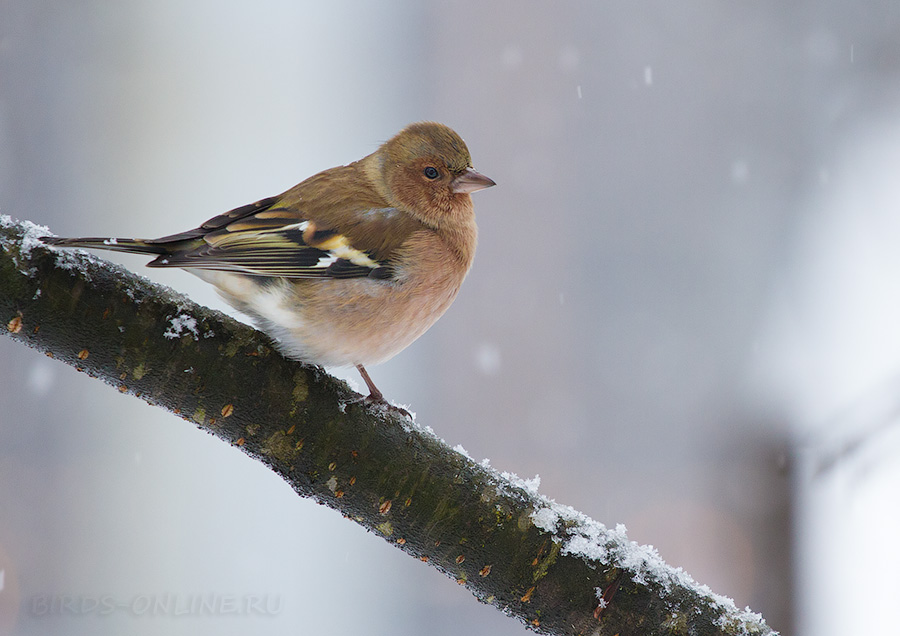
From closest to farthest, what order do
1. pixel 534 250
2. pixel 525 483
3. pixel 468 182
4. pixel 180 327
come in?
pixel 180 327 < pixel 525 483 < pixel 468 182 < pixel 534 250

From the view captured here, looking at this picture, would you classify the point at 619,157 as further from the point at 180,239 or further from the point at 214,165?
the point at 180,239

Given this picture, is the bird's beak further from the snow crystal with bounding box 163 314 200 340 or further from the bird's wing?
the snow crystal with bounding box 163 314 200 340

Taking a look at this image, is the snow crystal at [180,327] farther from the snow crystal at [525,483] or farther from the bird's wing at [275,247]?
the snow crystal at [525,483]

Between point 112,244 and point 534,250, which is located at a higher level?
point 534,250

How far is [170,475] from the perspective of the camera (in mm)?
4703

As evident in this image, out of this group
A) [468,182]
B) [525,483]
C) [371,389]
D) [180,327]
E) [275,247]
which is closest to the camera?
[180,327]

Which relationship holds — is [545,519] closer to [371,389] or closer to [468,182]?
[371,389]

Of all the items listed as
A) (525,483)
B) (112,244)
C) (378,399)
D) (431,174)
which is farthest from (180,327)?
(431,174)

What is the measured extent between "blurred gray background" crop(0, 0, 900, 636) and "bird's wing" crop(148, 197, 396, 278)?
103 inches

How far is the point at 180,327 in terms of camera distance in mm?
1153

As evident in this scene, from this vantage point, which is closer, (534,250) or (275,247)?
(275,247)

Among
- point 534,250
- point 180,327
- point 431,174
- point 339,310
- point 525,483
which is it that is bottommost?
point 180,327

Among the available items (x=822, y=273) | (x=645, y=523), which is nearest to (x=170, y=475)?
(x=645, y=523)

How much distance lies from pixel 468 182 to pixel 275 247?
55 cm
